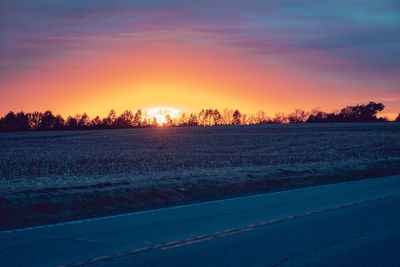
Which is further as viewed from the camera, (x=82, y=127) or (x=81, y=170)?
(x=82, y=127)

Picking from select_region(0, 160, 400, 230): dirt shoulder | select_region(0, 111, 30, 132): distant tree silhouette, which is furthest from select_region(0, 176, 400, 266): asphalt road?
select_region(0, 111, 30, 132): distant tree silhouette

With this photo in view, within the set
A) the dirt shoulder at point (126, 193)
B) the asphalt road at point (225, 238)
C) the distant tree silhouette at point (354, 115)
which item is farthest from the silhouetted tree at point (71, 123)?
the asphalt road at point (225, 238)

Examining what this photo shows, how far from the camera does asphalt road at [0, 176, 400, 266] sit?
6.36m

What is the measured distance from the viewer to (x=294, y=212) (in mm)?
10172

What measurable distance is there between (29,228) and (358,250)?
19.3ft

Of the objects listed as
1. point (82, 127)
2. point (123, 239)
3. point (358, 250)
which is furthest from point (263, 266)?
point (82, 127)

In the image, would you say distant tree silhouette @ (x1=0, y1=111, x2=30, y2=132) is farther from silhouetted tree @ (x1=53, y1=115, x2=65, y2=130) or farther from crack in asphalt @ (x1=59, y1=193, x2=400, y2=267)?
Answer: crack in asphalt @ (x1=59, y1=193, x2=400, y2=267)

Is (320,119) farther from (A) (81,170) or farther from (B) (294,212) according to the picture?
(B) (294,212)

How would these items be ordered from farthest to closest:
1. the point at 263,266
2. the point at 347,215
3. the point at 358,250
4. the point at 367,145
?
the point at 367,145 < the point at 347,215 < the point at 358,250 < the point at 263,266

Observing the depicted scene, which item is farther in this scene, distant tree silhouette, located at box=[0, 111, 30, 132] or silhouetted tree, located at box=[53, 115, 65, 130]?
distant tree silhouette, located at box=[0, 111, 30, 132]

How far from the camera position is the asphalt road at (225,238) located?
20.9 ft

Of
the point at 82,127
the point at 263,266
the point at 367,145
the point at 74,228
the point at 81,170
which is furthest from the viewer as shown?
the point at 82,127

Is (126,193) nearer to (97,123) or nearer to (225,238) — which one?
(225,238)

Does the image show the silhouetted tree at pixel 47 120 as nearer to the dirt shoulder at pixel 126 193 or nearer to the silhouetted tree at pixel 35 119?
the silhouetted tree at pixel 35 119
